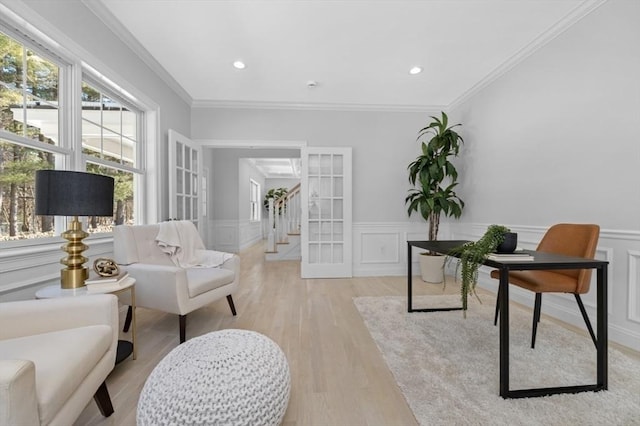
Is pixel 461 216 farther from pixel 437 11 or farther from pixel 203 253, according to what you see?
pixel 203 253

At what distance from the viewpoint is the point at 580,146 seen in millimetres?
2277

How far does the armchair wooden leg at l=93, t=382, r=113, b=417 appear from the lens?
1294 mm

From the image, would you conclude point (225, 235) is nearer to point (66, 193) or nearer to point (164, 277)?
point (164, 277)

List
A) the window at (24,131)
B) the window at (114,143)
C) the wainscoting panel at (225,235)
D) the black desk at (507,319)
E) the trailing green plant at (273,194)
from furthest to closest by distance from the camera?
the trailing green plant at (273,194)
the wainscoting panel at (225,235)
the window at (114,143)
the window at (24,131)
the black desk at (507,319)

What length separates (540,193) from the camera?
2.65 m

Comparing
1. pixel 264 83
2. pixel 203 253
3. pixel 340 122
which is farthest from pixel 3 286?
pixel 340 122

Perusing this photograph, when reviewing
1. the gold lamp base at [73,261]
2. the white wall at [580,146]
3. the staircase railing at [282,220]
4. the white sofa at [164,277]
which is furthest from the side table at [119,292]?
the staircase railing at [282,220]

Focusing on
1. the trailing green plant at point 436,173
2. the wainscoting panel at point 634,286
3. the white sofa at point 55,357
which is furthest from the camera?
the trailing green plant at point 436,173

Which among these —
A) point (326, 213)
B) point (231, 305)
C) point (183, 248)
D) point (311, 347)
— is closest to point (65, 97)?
point (183, 248)

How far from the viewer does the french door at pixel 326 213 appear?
4031 millimetres

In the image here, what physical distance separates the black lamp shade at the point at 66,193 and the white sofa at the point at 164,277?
631 mm

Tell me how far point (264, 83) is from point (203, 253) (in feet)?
7.23

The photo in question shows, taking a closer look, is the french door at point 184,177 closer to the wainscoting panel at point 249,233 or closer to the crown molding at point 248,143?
the crown molding at point 248,143

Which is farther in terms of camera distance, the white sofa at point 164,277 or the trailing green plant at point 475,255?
the white sofa at point 164,277
